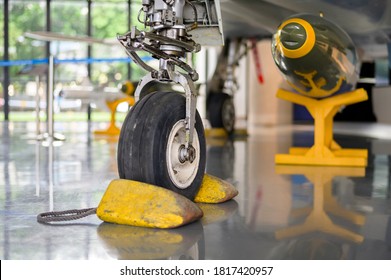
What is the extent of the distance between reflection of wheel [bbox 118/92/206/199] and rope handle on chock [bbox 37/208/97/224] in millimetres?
224

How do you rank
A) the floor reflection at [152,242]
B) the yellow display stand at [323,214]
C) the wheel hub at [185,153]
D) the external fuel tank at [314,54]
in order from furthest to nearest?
the external fuel tank at [314,54] → the wheel hub at [185,153] → the yellow display stand at [323,214] → the floor reflection at [152,242]

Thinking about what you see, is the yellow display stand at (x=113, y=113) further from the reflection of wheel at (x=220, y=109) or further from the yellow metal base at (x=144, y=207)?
the yellow metal base at (x=144, y=207)

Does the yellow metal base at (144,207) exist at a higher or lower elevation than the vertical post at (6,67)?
lower

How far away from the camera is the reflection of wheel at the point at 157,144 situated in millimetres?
2273

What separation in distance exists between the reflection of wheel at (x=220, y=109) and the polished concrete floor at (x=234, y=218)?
9.49 ft

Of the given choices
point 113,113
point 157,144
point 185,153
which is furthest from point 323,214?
point 113,113

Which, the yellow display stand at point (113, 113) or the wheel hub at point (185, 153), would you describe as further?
the yellow display stand at point (113, 113)

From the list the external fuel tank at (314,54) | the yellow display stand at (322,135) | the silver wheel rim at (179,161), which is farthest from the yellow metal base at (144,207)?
the yellow display stand at (322,135)

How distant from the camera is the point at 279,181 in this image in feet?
11.7

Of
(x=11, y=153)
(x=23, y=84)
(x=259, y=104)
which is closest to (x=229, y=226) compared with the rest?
(x=11, y=153)

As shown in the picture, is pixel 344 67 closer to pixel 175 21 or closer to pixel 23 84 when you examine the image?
pixel 175 21

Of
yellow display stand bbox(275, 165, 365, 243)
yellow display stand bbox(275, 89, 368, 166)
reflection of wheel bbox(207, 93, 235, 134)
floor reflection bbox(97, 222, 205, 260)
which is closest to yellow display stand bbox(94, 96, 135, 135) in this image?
reflection of wheel bbox(207, 93, 235, 134)

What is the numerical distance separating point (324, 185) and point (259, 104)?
9.27 meters
